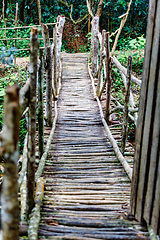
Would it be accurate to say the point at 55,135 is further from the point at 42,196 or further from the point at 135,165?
the point at 135,165

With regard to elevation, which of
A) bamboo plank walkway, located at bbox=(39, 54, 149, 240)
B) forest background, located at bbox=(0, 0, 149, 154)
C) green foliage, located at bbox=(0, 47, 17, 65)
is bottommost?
bamboo plank walkway, located at bbox=(39, 54, 149, 240)

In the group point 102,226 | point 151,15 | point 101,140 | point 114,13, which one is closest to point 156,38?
point 151,15

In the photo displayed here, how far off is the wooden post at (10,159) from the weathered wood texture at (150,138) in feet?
3.27

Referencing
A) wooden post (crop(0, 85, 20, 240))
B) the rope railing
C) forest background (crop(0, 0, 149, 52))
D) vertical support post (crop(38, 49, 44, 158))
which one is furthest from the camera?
forest background (crop(0, 0, 149, 52))

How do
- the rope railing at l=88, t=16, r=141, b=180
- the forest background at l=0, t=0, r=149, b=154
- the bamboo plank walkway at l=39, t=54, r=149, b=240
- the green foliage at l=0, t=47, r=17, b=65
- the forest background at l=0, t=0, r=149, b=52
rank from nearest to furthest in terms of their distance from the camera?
the bamboo plank walkway at l=39, t=54, r=149, b=240, the green foliage at l=0, t=47, r=17, b=65, the rope railing at l=88, t=16, r=141, b=180, the forest background at l=0, t=0, r=149, b=154, the forest background at l=0, t=0, r=149, b=52

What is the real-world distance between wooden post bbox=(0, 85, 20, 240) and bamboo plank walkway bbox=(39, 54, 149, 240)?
791 mm

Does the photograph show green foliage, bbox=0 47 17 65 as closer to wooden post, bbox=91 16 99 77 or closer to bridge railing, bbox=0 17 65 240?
bridge railing, bbox=0 17 65 240

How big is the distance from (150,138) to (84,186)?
3.46 ft

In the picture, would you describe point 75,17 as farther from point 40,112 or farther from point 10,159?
point 10,159

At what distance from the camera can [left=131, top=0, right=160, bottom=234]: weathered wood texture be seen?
5.31 feet

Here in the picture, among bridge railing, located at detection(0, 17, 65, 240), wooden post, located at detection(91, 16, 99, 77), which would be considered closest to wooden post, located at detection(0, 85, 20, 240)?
bridge railing, located at detection(0, 17, 65, 240)

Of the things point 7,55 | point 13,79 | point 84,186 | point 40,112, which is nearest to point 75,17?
point 13,79

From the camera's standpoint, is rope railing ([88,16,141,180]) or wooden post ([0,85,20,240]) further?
rope railing ([88,16,141,180])

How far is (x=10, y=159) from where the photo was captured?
1.00 metres
